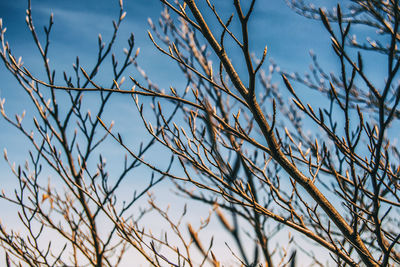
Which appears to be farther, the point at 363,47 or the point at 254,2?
the point at 363,47

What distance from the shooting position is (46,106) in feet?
8.61

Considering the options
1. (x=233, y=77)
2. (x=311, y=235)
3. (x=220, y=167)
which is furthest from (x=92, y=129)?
(x=311, y=235)

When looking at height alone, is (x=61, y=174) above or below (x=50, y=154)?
below

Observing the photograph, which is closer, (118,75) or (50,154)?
(50,154)

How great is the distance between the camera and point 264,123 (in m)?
1.26

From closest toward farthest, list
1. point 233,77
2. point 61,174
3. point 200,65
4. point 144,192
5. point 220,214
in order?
point 220,214, point 233,77, point 61,174, point 144,192, point 200,65

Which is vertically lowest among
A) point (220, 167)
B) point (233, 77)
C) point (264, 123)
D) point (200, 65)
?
point (220, 167)

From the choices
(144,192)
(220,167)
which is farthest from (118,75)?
(220,167)

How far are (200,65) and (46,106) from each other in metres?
2.39

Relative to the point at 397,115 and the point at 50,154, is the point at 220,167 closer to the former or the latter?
the point at 50,154

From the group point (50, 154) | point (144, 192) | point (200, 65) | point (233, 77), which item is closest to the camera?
point (233, 77)

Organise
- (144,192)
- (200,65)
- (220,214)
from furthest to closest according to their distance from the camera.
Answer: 1. (200,65)
2. (144,192)
3. (220,214)

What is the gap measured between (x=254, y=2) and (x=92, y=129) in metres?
2.05

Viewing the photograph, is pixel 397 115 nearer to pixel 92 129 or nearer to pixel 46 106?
pixel 92 129
